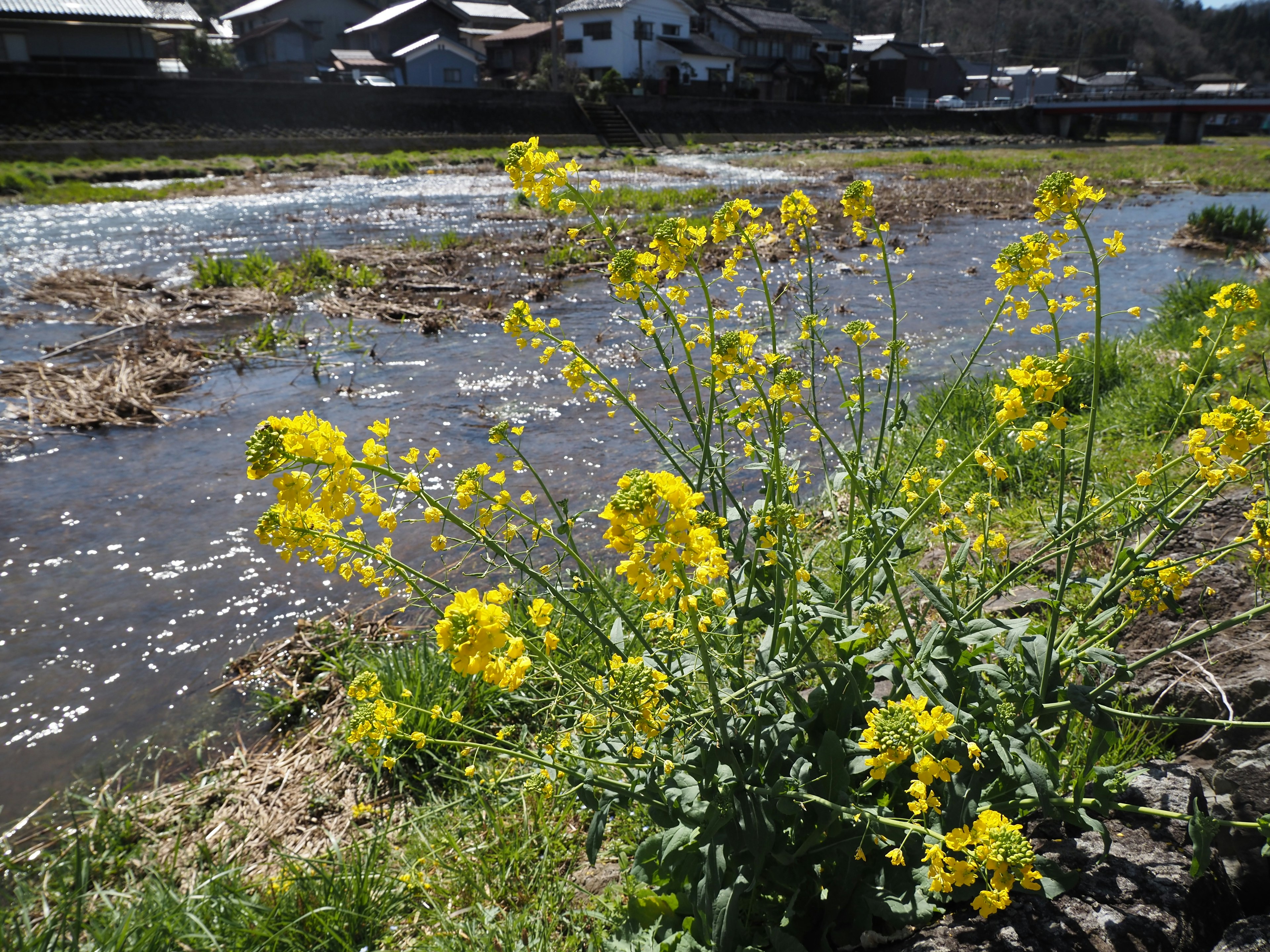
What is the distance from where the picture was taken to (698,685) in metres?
2.12

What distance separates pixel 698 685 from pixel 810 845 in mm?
484

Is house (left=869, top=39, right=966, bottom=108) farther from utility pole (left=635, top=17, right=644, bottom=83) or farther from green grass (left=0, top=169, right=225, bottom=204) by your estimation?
green grass (left=0, top=169, right=225, bottom=204)

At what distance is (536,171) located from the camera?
210 cm

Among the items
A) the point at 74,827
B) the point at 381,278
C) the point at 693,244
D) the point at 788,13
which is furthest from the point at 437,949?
the point at 788,13

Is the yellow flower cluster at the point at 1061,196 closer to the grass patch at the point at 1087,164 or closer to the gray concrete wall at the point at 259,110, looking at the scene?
the grass patch at the point at 1087,164

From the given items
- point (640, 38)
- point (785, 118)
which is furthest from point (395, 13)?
point (785, 118)

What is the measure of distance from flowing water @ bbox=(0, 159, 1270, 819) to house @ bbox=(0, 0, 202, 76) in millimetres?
33266

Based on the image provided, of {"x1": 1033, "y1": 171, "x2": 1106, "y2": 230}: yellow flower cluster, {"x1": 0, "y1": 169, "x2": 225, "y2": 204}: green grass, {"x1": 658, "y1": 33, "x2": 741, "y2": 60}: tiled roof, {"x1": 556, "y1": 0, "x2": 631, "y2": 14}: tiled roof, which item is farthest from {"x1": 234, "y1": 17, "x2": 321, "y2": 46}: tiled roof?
{"x1": 1033, "y1": 171, "x2": 1106, "y2": 230}: yellow flower cluster

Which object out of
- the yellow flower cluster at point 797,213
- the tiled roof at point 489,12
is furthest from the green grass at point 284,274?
the tiled roof at point 489,12

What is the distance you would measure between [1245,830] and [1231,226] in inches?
557

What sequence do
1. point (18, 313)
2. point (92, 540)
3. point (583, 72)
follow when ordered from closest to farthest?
point (92, 540)
point (18, 313)
point (583, 72)

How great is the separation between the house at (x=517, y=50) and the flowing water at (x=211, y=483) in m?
51.5

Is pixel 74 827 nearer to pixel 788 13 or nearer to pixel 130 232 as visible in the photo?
pixel 130 232

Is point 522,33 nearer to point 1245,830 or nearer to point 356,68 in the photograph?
point 356,68
